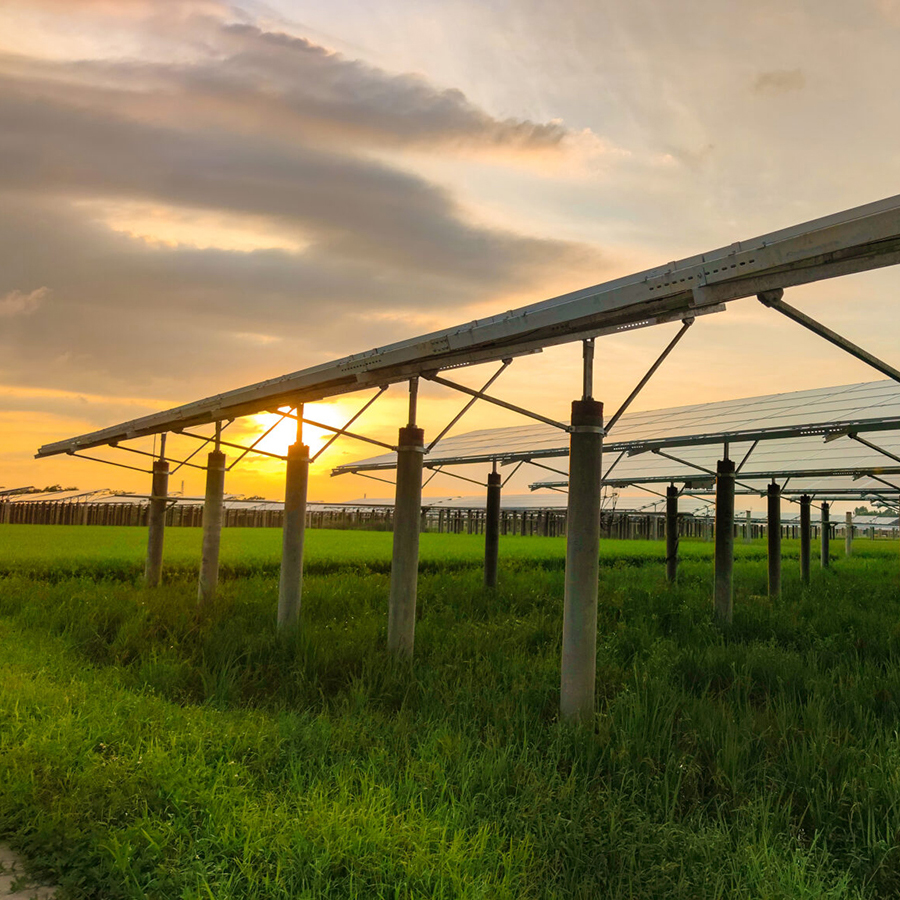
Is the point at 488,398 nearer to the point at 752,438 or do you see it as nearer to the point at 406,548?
the point at 406,548

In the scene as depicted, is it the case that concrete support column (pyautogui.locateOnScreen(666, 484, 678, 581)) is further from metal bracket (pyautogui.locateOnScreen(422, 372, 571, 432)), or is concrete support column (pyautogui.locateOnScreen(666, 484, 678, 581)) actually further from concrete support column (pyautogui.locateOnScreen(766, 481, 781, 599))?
metal bracket (pyautogui.locateOnScreen(422, 372, 571, 432))

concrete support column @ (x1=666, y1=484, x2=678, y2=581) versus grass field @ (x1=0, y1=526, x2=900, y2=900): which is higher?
concrete support column @ (x1=666, y1=484, x2=678, y2=581)

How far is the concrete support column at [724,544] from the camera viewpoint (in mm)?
11898

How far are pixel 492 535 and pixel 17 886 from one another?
11.8m

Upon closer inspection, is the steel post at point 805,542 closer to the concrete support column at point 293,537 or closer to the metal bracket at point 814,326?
the concrete support column at point 293,537

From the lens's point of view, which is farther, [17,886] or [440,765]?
[440,765]

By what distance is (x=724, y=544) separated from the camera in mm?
12453

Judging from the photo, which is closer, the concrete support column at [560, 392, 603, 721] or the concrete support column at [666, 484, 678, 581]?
the concrete support column at [560, 392, 603, 721]

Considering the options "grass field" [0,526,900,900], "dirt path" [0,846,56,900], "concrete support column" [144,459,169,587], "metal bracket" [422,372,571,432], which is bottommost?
"dirt path" [0,846,56,900]

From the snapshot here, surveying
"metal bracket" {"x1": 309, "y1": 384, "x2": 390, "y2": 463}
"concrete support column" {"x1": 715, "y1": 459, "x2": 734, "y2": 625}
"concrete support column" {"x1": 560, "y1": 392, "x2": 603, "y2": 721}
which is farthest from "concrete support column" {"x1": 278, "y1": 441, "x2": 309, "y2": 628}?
"concrete support column" {"x1": 715, "y1": 459, "x2": 734, "y2": 625}

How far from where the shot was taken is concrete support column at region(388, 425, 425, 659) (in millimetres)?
8789

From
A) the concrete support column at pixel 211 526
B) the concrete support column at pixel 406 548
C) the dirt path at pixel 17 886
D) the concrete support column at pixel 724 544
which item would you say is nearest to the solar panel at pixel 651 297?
the concrete support column at pixel 406 548

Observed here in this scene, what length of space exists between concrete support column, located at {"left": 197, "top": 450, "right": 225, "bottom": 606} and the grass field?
2.73 metres

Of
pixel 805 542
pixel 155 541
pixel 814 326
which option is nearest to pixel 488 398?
pixel 814 326
